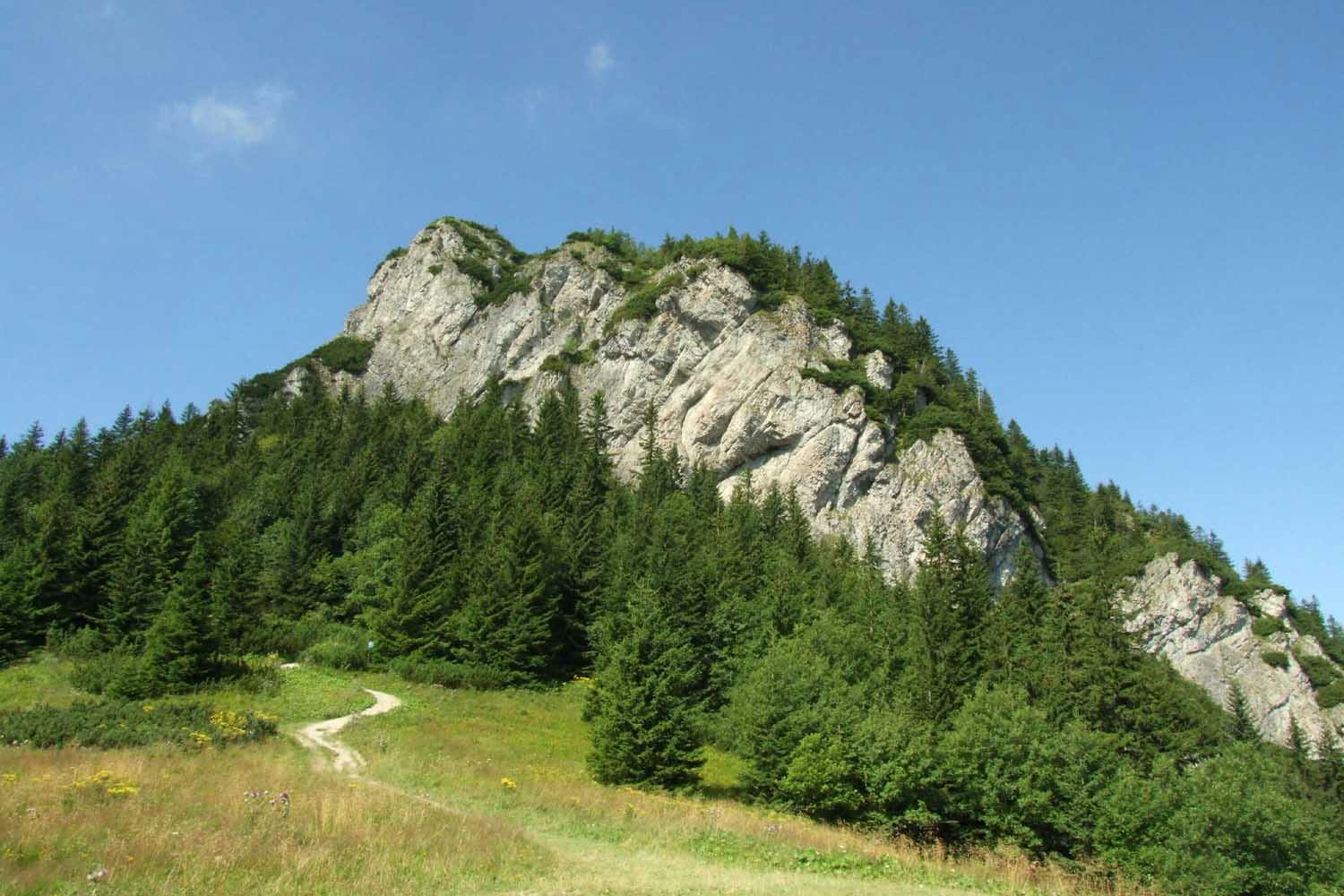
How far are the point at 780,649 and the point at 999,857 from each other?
940cm

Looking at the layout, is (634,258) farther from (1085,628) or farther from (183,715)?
(183,715)

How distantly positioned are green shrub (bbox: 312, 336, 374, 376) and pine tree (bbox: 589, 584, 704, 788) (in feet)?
355

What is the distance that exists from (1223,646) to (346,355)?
427ft

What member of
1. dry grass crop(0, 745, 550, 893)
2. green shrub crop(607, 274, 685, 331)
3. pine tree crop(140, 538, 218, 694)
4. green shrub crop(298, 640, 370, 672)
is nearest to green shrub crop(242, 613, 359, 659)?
green shrub crop(298, 640, 370, 672)

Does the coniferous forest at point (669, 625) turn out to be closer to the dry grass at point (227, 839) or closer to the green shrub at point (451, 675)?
the green shrub at point (451, 675)

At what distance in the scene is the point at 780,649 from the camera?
93.7 ft

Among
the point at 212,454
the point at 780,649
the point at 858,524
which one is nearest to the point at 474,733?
the point at 780,649

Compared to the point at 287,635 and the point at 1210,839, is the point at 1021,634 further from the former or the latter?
the point at 287,635

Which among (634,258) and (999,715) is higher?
(634,258)

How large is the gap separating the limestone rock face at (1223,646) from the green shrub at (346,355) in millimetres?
113550

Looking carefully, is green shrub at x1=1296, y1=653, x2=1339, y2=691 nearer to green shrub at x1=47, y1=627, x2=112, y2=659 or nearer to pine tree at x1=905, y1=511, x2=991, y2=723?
pine tree at x1=905, y1=511, x2=991, y2=723

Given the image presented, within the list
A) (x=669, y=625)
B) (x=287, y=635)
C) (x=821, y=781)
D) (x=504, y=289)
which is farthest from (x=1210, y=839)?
(x=504, y=289)

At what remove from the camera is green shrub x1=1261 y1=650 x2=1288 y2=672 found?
91.1m

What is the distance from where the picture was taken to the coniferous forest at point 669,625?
2536 cm
